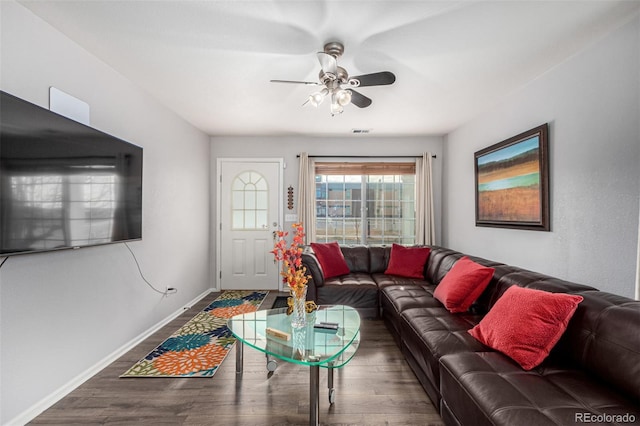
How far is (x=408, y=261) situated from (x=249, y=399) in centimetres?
247

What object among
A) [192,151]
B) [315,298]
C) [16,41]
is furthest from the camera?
[192,151]

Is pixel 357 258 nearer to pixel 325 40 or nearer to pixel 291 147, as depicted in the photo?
pixel 291 147

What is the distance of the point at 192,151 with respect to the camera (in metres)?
4.07

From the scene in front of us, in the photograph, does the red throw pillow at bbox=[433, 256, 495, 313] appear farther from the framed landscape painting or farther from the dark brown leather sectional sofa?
the framed landscape painting

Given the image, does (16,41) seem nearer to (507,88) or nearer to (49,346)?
(49,346)

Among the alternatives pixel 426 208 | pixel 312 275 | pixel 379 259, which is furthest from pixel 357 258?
pixel 426 208

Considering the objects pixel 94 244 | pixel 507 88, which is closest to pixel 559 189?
pixel 507 88

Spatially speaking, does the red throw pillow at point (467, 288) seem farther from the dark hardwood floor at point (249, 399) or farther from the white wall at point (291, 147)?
the white wall at point (291, 147)

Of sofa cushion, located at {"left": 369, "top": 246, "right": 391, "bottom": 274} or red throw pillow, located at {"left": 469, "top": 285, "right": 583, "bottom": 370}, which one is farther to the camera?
sofa cushion, located at {"left": 369, "top": 246, "right": 391, "bottom": 274}

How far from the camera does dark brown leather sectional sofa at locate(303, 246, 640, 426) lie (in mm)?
1213

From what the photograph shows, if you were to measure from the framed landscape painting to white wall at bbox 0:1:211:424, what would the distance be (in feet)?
12.4

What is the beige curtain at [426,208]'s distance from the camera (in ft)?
14.8

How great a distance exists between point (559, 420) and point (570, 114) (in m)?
2.26

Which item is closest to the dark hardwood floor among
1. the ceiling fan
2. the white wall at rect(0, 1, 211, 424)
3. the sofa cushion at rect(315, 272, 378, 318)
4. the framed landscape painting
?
the white wall at rect(0, 1, 211, 424)
